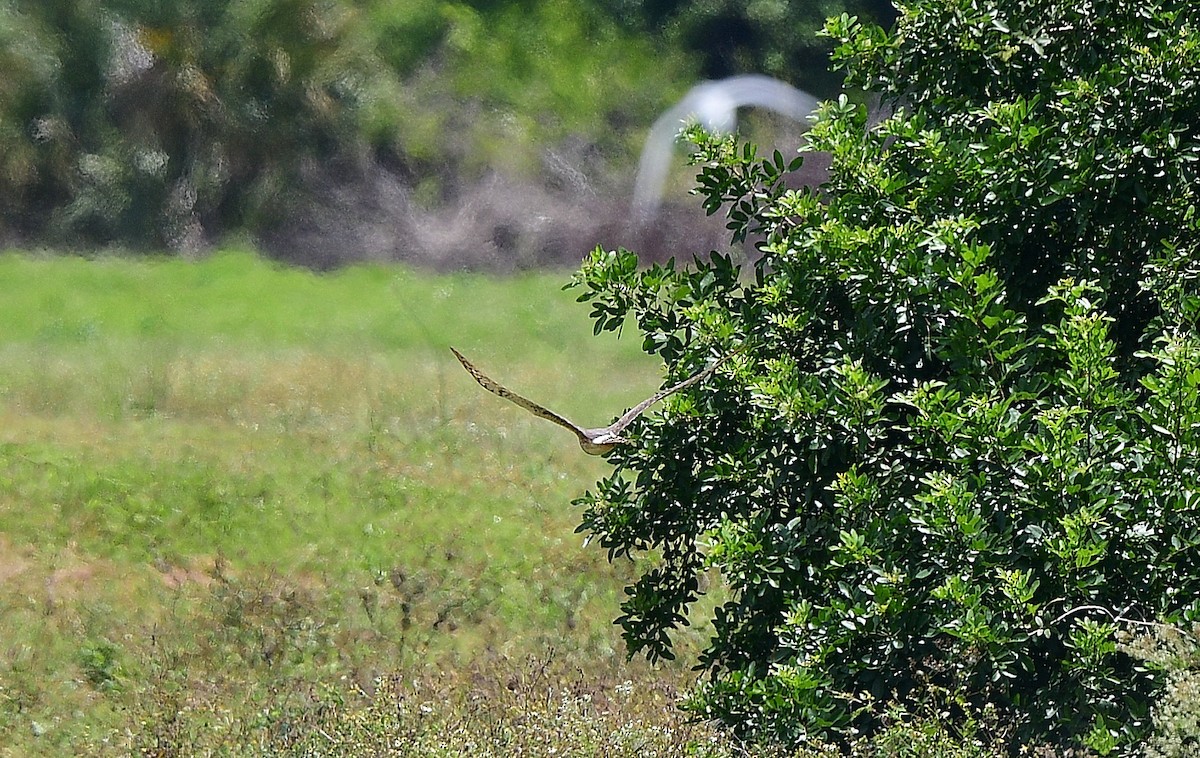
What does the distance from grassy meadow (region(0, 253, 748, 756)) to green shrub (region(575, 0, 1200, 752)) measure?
0.70 meters

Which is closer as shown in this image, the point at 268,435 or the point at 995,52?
the point at 995,52

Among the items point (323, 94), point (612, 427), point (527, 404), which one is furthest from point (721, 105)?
point (527, 404)

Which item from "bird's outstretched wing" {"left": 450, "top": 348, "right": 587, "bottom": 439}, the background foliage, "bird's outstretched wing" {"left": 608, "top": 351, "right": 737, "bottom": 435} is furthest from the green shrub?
the background foliage

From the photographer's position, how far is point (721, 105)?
22.0 metres

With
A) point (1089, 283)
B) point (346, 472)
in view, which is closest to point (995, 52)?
point (1089, 283)

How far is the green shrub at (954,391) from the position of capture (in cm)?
449

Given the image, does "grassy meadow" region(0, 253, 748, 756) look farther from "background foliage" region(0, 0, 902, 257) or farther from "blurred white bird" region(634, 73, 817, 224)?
"blurred white bird" region(634, 73, 817, 224)

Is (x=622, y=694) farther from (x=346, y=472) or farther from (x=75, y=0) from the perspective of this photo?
(x=75, y=0)

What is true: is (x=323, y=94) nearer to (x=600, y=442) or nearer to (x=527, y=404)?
(x=600, y=442)

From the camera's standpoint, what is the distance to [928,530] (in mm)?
4531

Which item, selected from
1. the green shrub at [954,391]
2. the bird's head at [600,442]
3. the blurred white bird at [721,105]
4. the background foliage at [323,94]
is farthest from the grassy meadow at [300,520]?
the blurred white bird at [721,105]

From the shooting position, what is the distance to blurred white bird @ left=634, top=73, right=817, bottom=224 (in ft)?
71.0

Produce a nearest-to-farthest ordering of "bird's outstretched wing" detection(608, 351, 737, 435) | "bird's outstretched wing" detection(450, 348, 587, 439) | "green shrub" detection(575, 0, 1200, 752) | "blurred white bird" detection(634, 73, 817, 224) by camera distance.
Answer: "green shrub" detection(575, 0, 1200, 752), "bird's outstretched wing" detection(450, 348, 587, 439), "bird's outstretched wing" detection(608, 351, 737, 435), "blurred white bird" detection(634, 73, 817, 224)

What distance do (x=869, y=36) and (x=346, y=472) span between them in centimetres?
688
